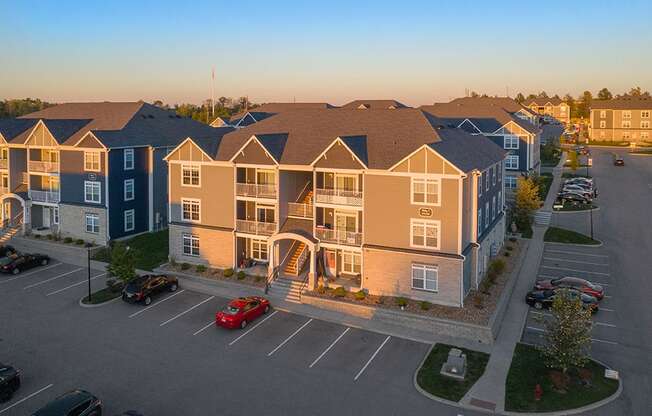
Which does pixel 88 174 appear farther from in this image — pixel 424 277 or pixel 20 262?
pixel 424 277

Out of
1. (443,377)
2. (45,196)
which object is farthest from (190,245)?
(443,377)

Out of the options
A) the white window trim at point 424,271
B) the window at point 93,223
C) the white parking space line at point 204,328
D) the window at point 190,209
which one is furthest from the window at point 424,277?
the window at point 93,223

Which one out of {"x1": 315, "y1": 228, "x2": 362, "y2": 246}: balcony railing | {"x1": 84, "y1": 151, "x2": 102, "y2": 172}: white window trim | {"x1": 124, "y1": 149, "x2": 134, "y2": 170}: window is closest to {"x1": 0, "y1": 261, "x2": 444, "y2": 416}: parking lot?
{"x1": 315, "y1": 228, "x2": 362, "y2": 246}: balcony railing

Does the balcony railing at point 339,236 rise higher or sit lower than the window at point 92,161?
lower

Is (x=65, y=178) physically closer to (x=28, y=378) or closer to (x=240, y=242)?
(x=240, y=242)

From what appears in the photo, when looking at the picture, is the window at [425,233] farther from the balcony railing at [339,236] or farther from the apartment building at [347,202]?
the balcony railing at [339,236]

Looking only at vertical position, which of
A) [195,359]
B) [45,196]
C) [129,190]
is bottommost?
[195,359]

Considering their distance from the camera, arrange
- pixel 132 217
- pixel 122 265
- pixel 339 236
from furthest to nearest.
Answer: pixel 132 217
pixel 122 265
pixel 339 236
